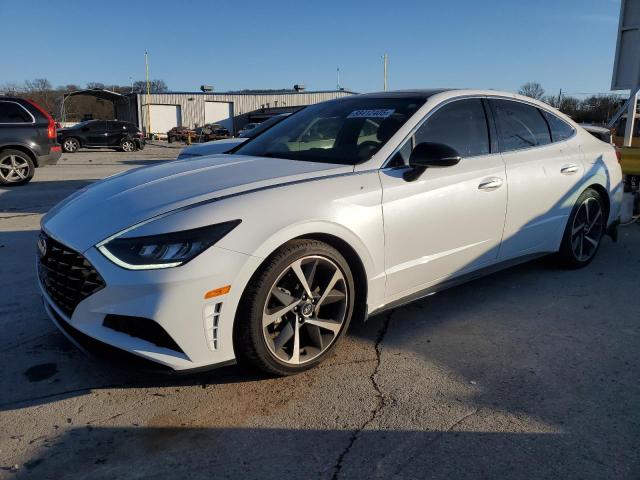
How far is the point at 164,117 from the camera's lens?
2143 inches

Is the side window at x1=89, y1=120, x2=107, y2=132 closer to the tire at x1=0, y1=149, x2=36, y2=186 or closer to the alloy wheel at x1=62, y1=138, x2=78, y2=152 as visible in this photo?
the alloy wheel at x1=62, y1=138, x2=78, y2=152

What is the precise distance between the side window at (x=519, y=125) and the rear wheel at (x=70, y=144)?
24.2 meters

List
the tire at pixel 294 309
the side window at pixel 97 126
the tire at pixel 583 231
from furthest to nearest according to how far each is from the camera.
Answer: the side window at pixel 97 126, the tire at pixel 583 231, the tire at pixel 294 309

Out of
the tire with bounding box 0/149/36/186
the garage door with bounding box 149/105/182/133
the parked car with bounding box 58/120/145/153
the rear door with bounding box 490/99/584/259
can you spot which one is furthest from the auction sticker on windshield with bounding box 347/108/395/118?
the garage door with bounding box 149/105/182/133

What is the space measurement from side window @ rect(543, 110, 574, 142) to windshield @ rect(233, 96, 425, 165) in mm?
1576

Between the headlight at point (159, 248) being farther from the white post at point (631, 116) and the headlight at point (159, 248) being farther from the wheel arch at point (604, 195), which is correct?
the white post at point (631, 116)

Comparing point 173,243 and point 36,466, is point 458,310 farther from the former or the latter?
point 36,466

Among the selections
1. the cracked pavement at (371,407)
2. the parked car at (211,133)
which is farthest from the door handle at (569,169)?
the parked car at (211,133)

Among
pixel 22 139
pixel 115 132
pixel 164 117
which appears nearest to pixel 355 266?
pixel 22 139

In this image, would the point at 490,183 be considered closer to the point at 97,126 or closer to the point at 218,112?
the point at 97,126

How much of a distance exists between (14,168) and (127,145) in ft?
53.1

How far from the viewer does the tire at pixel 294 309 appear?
8.86 feet

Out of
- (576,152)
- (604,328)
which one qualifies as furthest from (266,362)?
(576,152)

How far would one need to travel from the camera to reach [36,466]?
226 centimetres
